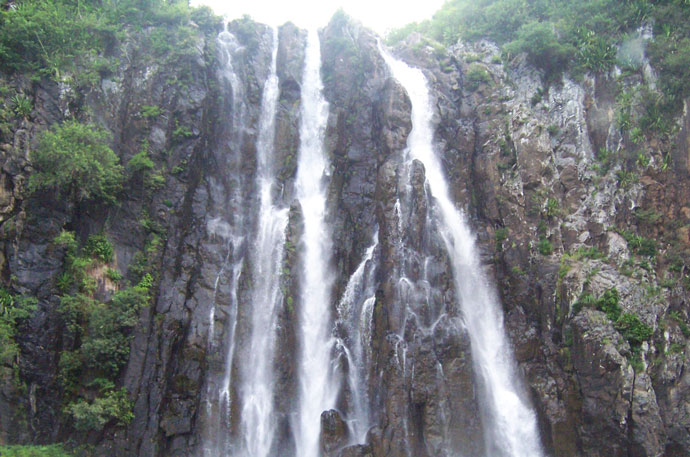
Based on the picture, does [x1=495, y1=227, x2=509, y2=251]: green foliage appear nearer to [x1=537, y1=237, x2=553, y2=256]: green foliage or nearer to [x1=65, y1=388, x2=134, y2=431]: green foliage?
[x1=537, y1=237, x2=553, y2=256]: green foliage

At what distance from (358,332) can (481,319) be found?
17.1ft

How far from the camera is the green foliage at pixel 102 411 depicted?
14.5 meters

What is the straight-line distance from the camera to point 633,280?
17.2 meters

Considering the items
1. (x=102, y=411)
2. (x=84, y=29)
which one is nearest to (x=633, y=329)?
(x=102, y=411)

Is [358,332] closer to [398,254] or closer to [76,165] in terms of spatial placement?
[398,254]

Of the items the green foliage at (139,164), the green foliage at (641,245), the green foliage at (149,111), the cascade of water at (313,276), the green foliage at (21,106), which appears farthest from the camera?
the green foliage at (149,111)

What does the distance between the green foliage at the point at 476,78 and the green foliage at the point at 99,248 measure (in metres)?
19.2

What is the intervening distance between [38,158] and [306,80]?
1414cm

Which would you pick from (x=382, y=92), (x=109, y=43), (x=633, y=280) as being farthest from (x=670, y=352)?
(x=109, y=43)

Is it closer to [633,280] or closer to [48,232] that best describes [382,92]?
[633,280]

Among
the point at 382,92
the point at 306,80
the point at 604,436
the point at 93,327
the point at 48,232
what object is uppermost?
the point at 306,80

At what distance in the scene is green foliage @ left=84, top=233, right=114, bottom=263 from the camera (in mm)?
17250

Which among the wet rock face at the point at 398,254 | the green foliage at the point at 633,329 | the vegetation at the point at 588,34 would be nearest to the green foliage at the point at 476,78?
the wet rock face at the point at 398,254

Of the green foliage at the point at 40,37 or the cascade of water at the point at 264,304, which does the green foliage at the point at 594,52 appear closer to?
the cascade of water at the point at 264,304
